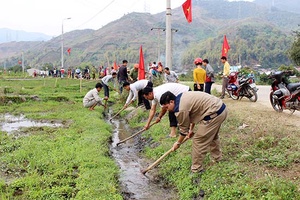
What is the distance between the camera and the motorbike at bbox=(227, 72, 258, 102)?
12.0 metres

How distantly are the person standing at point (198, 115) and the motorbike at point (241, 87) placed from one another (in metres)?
6.65

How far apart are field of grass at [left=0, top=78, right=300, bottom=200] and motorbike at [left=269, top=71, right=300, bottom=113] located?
282mm

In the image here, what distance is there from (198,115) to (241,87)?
7.11 metres

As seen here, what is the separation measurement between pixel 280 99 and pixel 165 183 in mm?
4579

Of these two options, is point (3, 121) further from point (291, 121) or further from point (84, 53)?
point (84, 53)

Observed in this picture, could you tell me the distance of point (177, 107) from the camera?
533cm

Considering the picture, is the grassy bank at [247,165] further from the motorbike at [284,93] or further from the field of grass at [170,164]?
the motorbike at [284,93]

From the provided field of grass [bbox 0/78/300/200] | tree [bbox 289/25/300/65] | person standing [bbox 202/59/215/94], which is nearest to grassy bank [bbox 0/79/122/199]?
field of grass [bbox 0/78/300/200]

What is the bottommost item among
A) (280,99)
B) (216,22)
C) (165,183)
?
(165,183)

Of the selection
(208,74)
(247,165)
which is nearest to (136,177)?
(247,165)

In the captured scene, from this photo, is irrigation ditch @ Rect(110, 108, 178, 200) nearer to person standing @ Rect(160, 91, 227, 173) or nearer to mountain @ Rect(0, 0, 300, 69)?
person standing @ Rect(160, 91, 227, 173)

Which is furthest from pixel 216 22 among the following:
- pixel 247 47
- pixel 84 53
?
pixel 247 47

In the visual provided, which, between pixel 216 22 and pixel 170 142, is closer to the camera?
pixel 170 142

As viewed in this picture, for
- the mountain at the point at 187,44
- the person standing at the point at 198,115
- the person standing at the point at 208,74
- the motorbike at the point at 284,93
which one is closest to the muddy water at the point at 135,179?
the person standing at the point at 198,115
